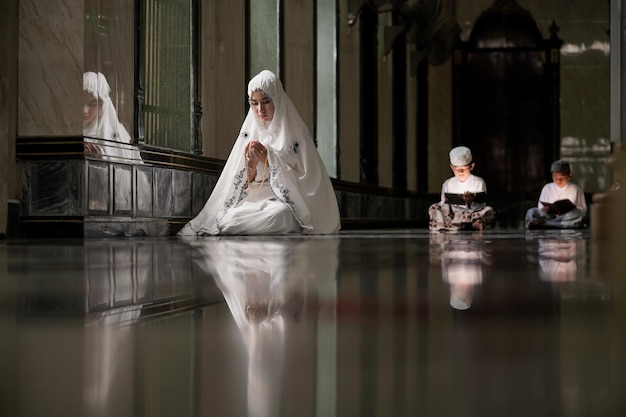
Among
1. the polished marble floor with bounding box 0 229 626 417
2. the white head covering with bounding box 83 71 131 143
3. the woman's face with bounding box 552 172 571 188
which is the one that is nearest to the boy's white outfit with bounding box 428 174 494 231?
the woman's face with bounding box 552 172 571 188

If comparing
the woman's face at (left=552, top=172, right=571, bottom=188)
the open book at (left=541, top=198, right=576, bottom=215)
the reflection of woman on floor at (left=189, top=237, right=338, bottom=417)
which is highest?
the woman's face at (left=552, top=172, right=571, bottom=188)

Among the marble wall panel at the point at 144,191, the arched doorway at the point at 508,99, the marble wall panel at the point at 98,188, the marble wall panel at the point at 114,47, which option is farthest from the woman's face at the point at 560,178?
the arched doorway at the point at 508,99

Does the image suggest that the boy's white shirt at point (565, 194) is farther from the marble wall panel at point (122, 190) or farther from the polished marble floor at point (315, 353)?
the polished marble floor at point (315, 353)

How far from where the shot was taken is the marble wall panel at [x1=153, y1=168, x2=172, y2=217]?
10250mm

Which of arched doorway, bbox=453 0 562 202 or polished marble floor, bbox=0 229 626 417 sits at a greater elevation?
arched doorway, bbox=453 0 562 202

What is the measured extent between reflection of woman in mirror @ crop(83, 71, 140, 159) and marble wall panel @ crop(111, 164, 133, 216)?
0.14 metres

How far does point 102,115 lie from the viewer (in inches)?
363

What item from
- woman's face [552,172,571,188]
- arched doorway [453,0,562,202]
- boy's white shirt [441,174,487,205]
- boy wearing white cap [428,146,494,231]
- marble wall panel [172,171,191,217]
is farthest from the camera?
arched doorway [453,0,562,202]

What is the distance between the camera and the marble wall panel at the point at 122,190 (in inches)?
369

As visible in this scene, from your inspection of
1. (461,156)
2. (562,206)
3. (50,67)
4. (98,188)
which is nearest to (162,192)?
(98,188)

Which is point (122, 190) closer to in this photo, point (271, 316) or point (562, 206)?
point (562, 206)

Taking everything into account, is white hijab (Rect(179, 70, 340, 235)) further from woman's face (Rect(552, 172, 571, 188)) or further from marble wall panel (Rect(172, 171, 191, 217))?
woman's face (Rect(552, 172, 571, 188))

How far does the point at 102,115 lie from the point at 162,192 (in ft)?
4.74

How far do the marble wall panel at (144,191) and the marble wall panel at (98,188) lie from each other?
0.58 meters
